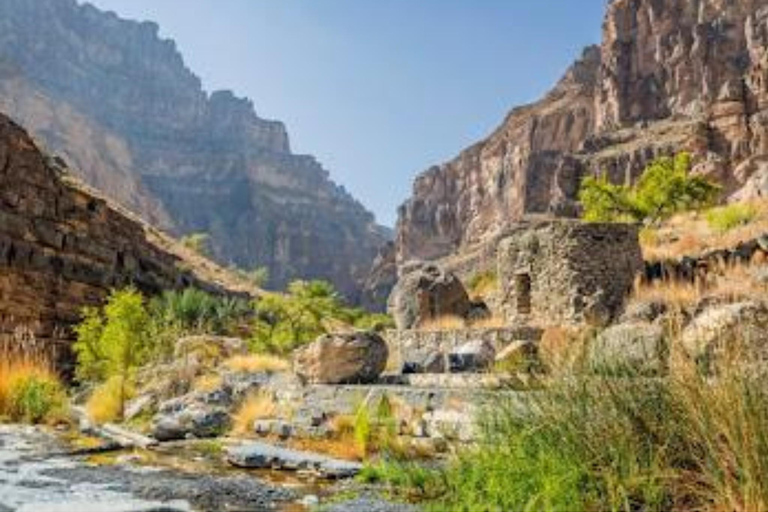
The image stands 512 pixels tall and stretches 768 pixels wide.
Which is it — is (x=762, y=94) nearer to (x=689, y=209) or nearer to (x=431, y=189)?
(x=689, y=209)

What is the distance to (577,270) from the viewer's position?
19703 millimetres

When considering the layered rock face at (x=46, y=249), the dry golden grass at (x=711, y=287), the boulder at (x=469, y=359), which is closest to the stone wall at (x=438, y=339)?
the boulder at (x=469, y=359)

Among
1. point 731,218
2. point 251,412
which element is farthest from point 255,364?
point 731,218

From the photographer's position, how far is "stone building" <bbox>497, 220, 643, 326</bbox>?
773 inches

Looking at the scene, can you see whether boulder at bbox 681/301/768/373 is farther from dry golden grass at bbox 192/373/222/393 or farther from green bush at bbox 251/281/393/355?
green bush at bbox 251/281/393/355

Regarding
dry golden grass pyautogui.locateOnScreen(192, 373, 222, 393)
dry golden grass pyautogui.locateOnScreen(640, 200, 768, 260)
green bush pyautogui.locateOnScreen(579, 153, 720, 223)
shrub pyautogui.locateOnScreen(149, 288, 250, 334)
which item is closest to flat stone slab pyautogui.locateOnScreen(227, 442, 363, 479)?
dry golden grass pyautogui.locateOnScreen(192, 373, 222, 393)

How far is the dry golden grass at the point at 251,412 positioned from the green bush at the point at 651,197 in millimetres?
28341

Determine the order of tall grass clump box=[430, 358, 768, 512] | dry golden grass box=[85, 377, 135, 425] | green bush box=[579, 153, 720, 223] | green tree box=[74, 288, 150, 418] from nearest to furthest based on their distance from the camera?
1. tall grass clump box=[430, 358, 768, 512]
2. dry golden grass box=[85, 377, 135, 425]
3. green tree box=[74, 288, 150, 418]
4. green bush box=[579, 153, 720, 223]

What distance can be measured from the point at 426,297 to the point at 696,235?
10110 mm

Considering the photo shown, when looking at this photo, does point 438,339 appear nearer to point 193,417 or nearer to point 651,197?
point 193,417

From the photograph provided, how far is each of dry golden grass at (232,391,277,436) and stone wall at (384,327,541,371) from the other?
3356 millimetres

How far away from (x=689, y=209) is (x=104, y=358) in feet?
96.9

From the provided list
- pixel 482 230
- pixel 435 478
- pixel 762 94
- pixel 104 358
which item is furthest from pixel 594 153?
pixel 435 478

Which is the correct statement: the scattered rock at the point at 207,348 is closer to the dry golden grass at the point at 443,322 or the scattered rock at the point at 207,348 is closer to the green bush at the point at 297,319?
the green bush at the point at 297,319
